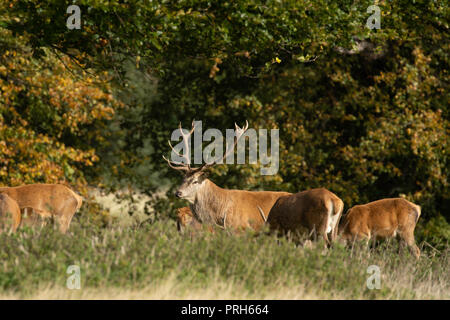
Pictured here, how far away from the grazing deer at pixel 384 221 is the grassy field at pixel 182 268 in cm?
330

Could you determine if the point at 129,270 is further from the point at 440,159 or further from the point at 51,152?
the point at 440,159

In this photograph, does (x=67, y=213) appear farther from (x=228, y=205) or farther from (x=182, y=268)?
(x=182, y=268)

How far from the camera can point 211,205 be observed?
12406 mm

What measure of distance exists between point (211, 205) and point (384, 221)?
2831 mm

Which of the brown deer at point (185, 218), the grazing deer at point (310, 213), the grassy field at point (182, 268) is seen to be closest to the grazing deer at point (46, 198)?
the brown deer at point (185, 218)

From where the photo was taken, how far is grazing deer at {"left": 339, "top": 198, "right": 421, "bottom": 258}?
1192 cm

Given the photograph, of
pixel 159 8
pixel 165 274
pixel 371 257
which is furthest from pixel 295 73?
pixel 165 274

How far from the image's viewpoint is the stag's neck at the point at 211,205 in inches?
484

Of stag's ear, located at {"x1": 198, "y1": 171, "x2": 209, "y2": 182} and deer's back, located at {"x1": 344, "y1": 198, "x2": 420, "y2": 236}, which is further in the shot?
stag's ear, located at {"x1": 198, "y1": 171, "x2": 209, "y2": 182}

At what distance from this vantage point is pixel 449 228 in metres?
16.2

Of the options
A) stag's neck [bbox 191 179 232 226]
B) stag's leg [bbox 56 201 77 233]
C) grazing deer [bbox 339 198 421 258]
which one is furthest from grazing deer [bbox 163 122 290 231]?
stag's leg [bbox 56 201 77 233]

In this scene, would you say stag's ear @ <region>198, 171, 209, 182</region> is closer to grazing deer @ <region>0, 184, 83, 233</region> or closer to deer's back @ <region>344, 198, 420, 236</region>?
grazing deer @ <region>0, 184, 83, 233</region>

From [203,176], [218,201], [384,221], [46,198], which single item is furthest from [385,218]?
[46,198]

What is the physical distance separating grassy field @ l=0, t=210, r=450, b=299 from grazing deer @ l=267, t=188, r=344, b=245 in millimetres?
692
